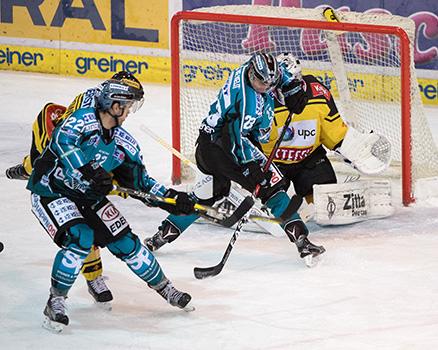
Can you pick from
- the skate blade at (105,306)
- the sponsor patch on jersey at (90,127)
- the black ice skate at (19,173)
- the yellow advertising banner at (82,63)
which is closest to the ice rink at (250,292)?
the skate blade at (105,306)

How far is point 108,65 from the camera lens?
9.31 meters

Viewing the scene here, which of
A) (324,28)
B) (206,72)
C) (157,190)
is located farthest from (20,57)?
(157,190)

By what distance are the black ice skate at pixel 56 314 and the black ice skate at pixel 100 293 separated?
28cm

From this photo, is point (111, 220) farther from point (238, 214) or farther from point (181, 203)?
point (238, 214)

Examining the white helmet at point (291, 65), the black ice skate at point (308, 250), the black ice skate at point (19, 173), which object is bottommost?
the black ice skate at point (308, 250)

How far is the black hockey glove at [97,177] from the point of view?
4.55 metres

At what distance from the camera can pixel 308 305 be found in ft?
16.5

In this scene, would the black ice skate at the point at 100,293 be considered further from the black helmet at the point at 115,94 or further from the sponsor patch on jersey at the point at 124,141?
the black helmet at the point at 115,94

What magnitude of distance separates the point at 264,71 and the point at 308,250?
0.83 meters

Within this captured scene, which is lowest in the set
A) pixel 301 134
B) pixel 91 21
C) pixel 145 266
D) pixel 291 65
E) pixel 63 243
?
pixel 145 266

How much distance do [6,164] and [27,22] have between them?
240 centimetres

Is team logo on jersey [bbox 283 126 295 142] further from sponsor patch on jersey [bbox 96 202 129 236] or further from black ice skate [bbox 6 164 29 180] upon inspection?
sponsor patch on jersey [bbox 96 202 129 236]

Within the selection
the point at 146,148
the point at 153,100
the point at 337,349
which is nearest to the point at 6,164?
the point at 146,148

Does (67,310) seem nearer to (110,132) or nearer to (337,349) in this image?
(110,132)
